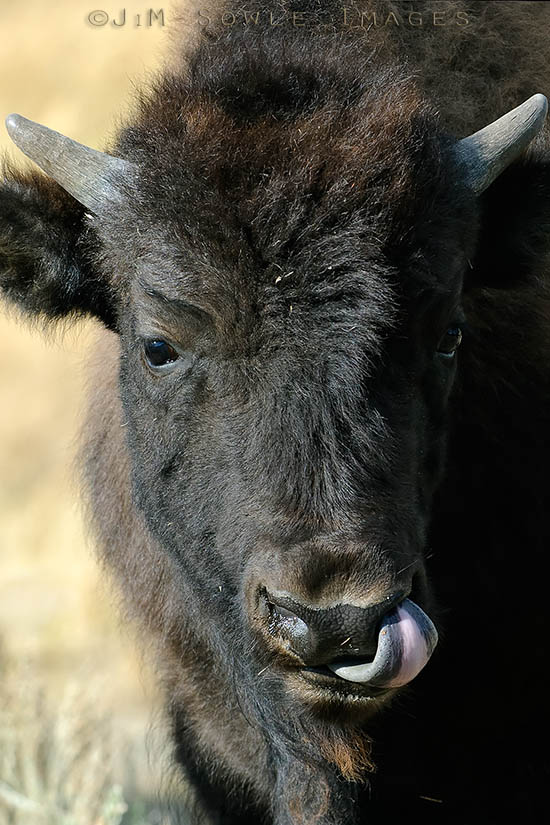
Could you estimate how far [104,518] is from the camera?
585 centimetres

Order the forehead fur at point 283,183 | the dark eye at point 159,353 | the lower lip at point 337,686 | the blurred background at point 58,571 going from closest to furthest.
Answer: the lower lip at point 337,686
the forehead fur at point 283,183
the dark eye at point 159,353
the blurred background at point 58,571

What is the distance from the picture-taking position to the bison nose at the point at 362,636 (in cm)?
346

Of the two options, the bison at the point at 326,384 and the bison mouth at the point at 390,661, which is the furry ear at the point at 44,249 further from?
the bison mouth at the point at 390,661

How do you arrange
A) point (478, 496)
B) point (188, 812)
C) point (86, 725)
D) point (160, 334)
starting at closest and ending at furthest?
1. point (160, 334)
2. point (478, 496)
3. point (188, 812)
4. point (86, 725)

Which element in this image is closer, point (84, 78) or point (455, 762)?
point (455, 762)

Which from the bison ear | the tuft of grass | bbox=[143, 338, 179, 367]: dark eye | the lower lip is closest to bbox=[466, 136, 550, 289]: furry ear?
bbox=[143, 338, 179, 367]: dark eye

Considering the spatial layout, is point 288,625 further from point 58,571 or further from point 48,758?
point 58,571

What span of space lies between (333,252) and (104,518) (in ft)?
8.29

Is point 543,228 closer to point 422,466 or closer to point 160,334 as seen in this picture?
point 422,466

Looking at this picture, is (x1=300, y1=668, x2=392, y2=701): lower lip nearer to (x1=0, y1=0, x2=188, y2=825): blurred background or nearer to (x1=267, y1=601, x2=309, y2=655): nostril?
(x1=267, y1=601, x2=309, y2=655): nostril

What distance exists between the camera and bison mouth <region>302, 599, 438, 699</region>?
3.50 meters


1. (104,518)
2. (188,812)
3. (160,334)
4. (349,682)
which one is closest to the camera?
(349,682)

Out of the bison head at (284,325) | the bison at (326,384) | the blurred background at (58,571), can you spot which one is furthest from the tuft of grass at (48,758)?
the bison head at (284,325)

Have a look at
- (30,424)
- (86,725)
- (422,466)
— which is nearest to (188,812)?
(86,725)
